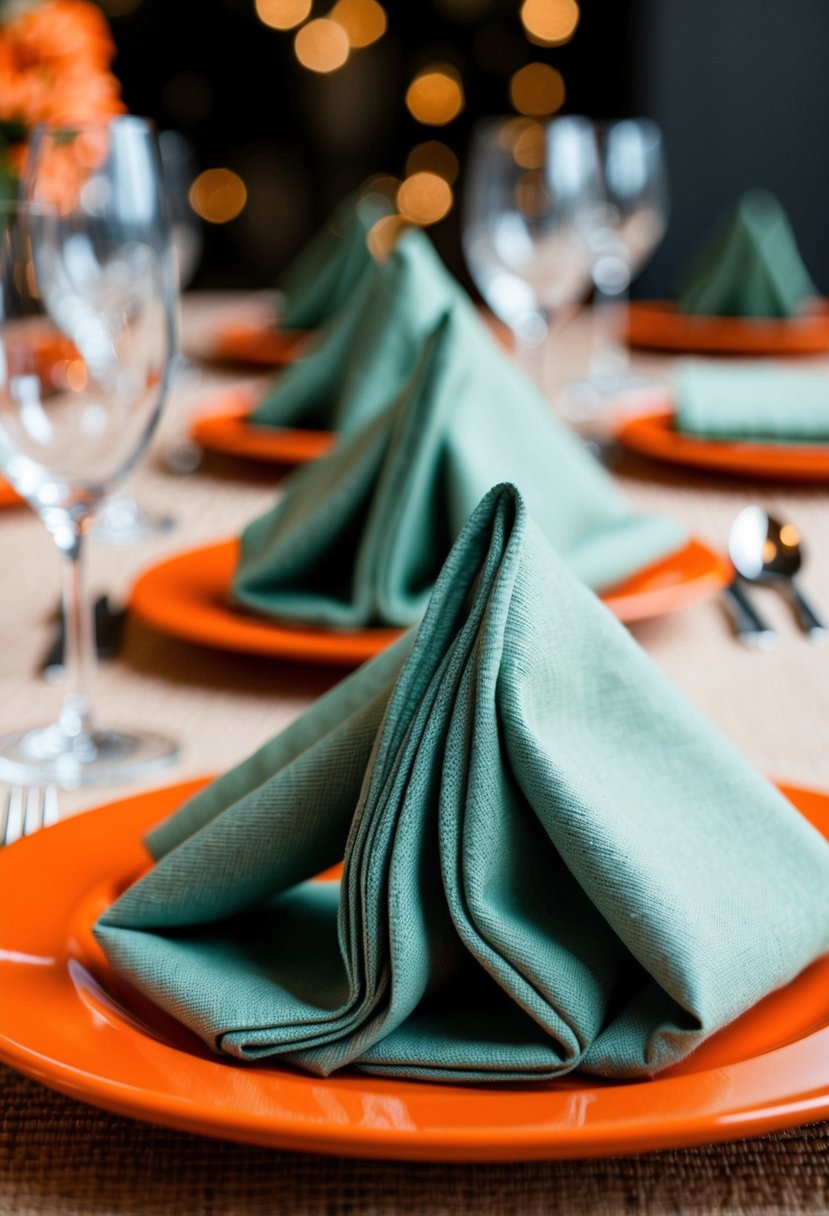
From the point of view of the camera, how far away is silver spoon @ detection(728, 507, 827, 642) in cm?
95

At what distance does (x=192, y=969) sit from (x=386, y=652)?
133 millimetres

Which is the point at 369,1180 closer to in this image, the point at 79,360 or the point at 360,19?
the point at 79,360

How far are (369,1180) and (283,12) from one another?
3798 mm

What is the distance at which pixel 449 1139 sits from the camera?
0.35 metres

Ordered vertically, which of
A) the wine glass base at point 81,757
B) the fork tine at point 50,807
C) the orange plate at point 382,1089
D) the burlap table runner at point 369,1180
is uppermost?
the orange plate at point 382,1089

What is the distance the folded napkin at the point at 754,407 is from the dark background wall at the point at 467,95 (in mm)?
2543

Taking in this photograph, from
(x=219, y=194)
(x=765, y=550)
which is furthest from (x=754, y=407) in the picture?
(x=219, y=194)

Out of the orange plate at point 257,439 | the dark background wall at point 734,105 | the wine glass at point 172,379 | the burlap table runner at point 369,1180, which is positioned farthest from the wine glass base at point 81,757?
the dark background wall at point 734,105

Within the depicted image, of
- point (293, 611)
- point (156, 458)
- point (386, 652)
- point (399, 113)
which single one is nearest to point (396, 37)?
point (399, 113)

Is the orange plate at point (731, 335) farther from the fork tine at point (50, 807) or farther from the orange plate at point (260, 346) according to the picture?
the fork tine at point (50, 807)

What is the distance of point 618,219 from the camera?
1569 millimetres

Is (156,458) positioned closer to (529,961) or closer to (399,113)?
(529,961)

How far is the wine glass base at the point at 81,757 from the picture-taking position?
66 cm

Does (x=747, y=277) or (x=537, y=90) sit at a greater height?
(x=537, y=90)
